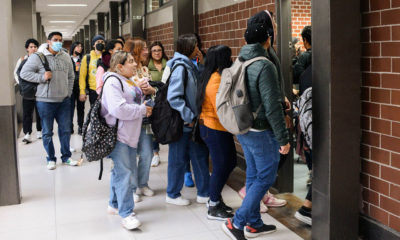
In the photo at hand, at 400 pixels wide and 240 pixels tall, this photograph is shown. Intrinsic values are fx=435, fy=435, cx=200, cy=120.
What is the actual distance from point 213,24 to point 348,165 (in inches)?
142

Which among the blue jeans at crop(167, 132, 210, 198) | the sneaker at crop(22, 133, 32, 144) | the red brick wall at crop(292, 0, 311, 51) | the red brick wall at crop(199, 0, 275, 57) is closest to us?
the blue jeans at crop(167, 132, 210, 198)

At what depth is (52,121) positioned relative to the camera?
538cm

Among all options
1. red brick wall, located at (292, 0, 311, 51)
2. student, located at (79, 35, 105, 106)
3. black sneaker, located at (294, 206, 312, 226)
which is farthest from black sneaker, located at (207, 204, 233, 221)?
red brick wall, located at (292, 0, 311, 51)

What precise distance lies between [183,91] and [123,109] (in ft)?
2.02

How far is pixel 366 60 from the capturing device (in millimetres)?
2992

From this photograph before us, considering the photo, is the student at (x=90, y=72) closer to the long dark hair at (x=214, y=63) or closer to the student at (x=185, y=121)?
the student at (x=185, y=121)

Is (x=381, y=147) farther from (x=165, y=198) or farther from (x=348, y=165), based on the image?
(x=165, y=198)

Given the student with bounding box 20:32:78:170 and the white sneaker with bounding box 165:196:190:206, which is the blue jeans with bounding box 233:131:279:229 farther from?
the student with bounding box 20:32:78:170

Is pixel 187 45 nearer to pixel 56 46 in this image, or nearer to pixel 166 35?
pixel 56 46

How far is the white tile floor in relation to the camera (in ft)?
11.3

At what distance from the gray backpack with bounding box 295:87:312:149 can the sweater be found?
622 millimetres

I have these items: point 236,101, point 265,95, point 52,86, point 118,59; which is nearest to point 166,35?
point 52,86

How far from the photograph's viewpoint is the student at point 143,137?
400 cm

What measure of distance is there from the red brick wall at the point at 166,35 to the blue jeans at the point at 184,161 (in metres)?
4.49
